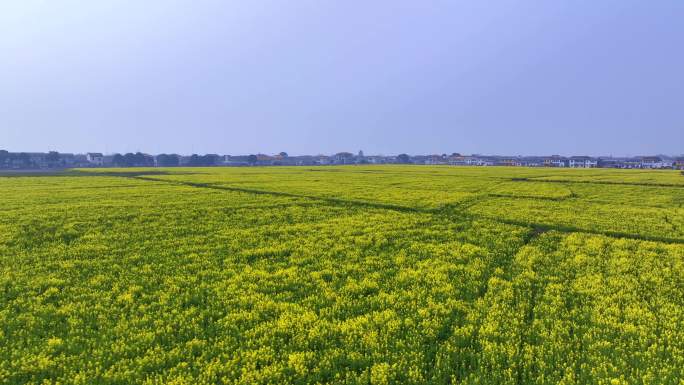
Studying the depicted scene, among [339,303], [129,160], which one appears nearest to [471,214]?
[339,303]

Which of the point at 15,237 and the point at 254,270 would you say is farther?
the point at 15,237

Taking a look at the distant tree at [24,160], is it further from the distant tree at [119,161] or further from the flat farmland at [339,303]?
the flat farmland at [339,303]

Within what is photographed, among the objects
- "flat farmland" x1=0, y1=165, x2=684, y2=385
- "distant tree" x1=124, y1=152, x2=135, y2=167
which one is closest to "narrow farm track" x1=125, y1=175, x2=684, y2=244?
"flat farmland" x1=0, y1=165, x2=684, y2=385

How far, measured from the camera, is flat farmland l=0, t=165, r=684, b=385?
813 cm

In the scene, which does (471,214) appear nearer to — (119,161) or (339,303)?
(339,303)

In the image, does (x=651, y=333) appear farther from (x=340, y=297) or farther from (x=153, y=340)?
(x=153, y=340)

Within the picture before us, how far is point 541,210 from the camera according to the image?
29.8m

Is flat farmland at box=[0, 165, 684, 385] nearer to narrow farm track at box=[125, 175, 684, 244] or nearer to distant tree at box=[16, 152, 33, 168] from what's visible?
narrow farm track at box=[125, 175, 684, 244]

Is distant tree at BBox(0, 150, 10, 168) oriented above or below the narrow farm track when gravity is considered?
above

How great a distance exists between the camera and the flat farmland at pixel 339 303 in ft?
26.7

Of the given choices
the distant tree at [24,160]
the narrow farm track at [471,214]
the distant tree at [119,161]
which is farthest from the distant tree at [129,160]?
the narrow farm track at [471,214]

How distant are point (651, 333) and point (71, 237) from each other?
26.7 m

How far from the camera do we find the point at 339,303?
11344 millimetres

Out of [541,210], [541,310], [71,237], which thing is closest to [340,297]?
[541,310]
